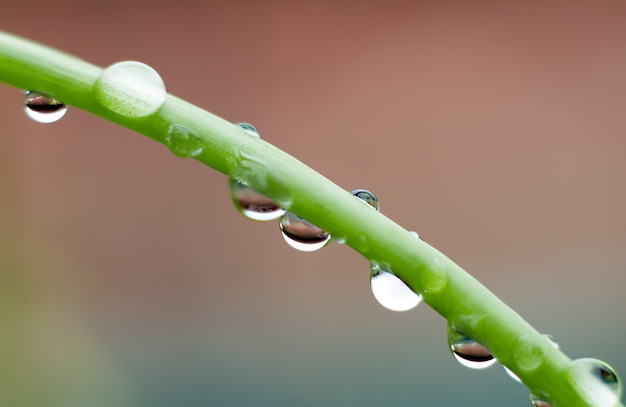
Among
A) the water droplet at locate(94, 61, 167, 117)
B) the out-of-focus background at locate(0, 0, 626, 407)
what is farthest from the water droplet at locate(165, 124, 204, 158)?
the out-of-focus background at locate(0, 0, 626, 407)

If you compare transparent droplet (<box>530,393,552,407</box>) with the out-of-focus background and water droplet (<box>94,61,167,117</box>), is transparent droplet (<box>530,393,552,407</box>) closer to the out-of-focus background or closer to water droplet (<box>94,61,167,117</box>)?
water droplet (<box>94,61,167,117</box>)

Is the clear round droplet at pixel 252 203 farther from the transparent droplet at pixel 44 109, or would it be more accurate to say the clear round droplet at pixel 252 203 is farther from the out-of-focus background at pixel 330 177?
the out-of-focus background at pixel 330 177

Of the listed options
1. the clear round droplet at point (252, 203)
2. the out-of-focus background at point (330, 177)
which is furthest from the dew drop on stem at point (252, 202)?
the out-of-focus background at point (330, 177)

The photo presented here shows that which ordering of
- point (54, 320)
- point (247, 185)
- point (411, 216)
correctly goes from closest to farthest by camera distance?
point (247, 185) < point (54, 320) < point (411, 216)

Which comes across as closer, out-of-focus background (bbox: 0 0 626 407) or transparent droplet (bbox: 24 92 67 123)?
transparent droplet (bbox: 24 92 67 123)

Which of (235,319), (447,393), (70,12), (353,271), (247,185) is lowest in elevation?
(247,185)

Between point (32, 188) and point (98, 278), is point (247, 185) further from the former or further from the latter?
point (32, 188)

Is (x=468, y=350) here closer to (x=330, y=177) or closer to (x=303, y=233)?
(x=303, y=233)

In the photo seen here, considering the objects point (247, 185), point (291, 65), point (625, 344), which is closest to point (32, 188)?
point (291, 65)
